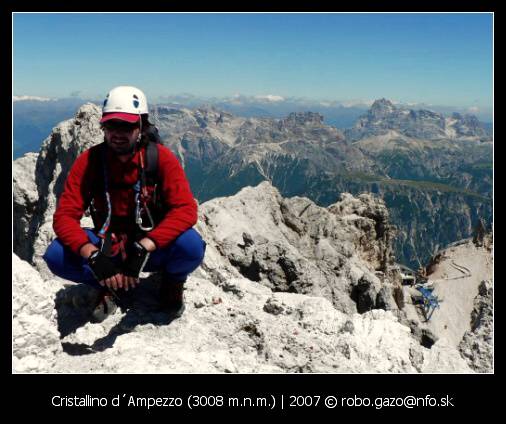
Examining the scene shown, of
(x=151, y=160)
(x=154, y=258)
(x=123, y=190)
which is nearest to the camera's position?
(x=151, y=160)

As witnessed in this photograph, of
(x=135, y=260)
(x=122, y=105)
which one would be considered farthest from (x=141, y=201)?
(x=122, y=105)

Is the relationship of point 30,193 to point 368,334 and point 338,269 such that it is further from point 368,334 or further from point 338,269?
point 368,334

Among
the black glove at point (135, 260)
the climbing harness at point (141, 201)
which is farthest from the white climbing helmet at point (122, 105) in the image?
the black glove at point (135, 260)

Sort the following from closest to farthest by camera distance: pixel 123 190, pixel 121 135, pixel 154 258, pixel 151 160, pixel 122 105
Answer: pixel 122 105 < pixel 121 135 < pixel 151 160 < pixel 123 190 < pixel 154 258

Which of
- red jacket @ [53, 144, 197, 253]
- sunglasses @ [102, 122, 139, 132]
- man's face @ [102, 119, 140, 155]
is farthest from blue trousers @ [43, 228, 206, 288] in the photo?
sunglasses @ [102, 122, 139, 132]

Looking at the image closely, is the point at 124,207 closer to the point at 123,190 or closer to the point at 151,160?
the point at 123,190

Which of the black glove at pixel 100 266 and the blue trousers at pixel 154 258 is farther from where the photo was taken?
the blue trousers at pixel 154 258

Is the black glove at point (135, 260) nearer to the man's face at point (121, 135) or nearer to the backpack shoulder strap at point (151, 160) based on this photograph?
the backpack shoulder strap at point (151, 160)
